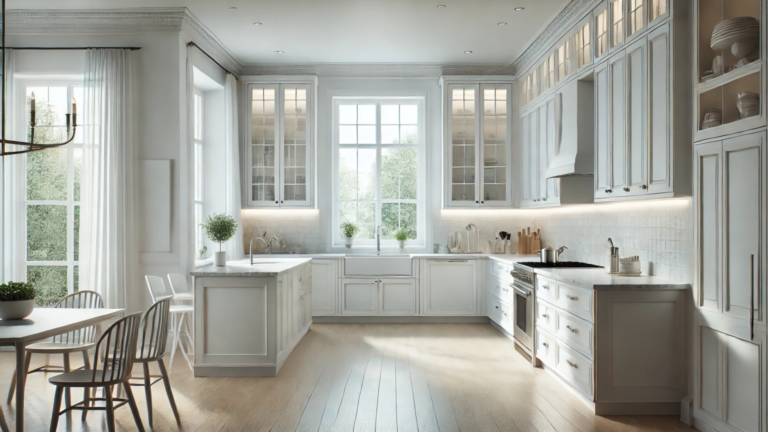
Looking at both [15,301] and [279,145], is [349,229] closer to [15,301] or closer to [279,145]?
[279,145]

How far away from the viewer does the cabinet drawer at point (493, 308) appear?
6.72 m

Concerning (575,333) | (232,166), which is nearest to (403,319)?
(232,166)

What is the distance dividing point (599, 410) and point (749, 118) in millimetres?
2117

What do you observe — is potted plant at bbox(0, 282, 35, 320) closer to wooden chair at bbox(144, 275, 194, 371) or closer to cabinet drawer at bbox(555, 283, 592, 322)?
wooden chair at bbox(144, 275, 194, 371)

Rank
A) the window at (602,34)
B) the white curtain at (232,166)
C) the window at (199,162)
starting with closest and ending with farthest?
the window at (602,34) → the window at (199,162) → the white curtain at (232,166)

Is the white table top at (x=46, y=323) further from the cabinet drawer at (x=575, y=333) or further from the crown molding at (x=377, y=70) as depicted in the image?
the crown molding at (x=377, y=70)

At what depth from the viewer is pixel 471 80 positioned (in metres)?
7.51

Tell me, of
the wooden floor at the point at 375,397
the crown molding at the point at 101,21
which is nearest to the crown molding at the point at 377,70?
the crown molding at the point at 101,21

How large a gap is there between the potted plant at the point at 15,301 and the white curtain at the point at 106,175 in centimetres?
185

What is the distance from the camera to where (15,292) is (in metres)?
3.54

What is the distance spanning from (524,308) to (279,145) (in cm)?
388

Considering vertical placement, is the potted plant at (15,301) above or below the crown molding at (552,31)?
below

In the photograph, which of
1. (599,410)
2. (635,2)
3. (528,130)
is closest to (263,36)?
(528,130)

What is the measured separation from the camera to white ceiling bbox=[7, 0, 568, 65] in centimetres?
535
